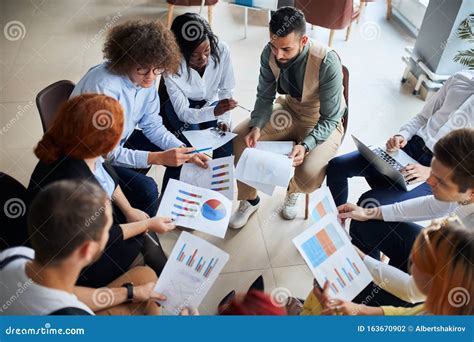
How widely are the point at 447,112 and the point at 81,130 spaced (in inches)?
72.5

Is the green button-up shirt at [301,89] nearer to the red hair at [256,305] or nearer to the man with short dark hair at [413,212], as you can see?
the man with short dark hair at [413,212]

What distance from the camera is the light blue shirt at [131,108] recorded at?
2010 millimetres

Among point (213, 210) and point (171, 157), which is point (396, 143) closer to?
point (213, 210)

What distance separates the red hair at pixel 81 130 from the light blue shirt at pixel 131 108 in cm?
38

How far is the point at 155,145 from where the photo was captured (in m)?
2.37

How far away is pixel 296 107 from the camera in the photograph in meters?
2.47

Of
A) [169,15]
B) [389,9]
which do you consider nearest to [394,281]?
[169,15]

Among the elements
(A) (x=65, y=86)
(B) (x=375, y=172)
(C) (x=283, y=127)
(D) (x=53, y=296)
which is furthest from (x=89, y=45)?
(D) (x=53, y=296)

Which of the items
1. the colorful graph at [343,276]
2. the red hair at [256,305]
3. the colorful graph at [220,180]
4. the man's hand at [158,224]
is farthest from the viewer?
the colorful graph at [220,180]

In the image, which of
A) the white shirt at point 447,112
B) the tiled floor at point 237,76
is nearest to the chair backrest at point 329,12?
the tiled floor at point 237,76

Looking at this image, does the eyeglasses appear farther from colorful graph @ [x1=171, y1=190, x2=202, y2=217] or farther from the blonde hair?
the blonde hair

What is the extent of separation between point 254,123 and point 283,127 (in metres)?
0.18

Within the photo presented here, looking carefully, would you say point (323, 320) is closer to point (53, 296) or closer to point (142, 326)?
point (142, 326)

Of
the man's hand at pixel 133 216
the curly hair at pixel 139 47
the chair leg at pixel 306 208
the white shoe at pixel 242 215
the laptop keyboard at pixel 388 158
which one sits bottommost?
the white shoe at pixel 242 215
